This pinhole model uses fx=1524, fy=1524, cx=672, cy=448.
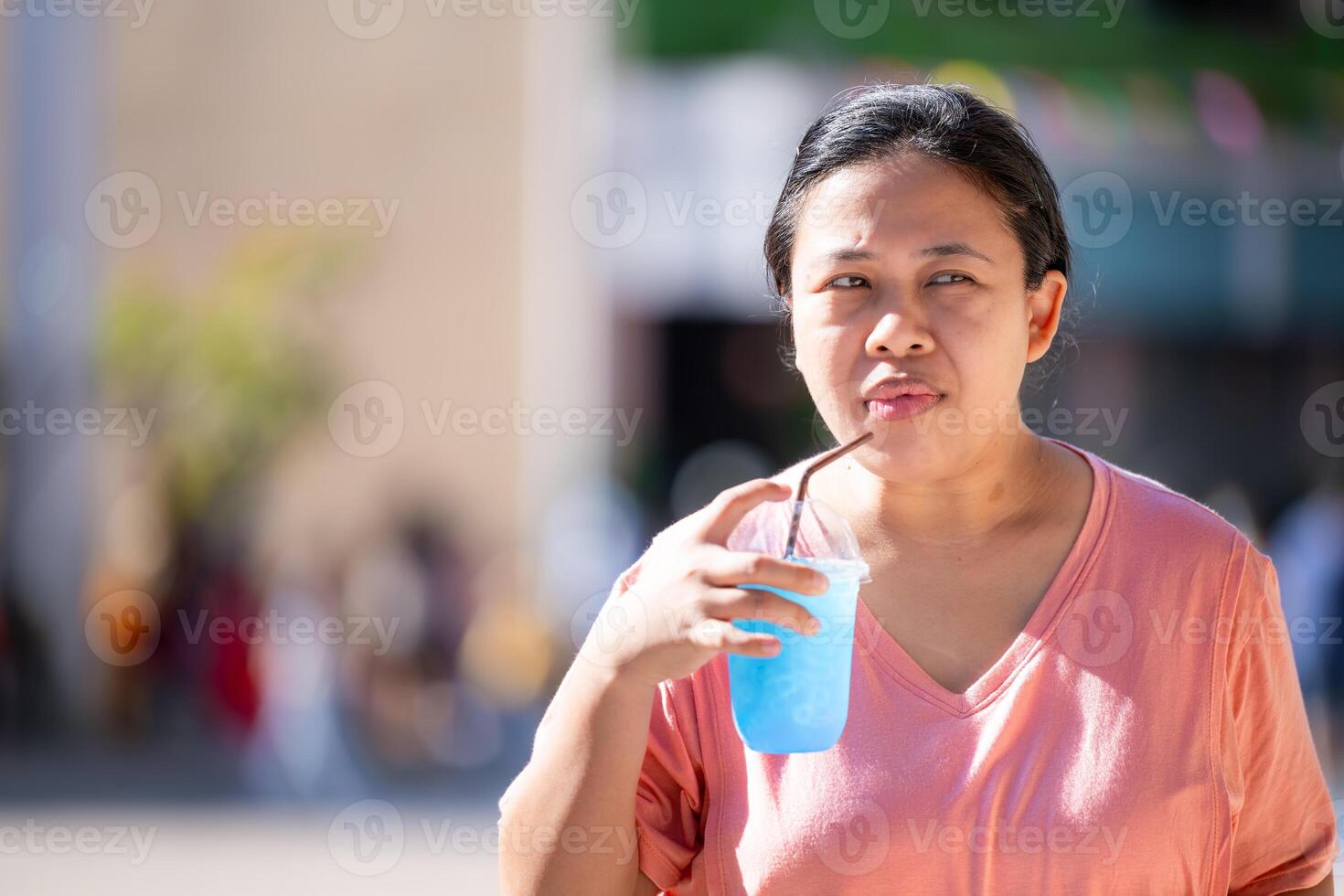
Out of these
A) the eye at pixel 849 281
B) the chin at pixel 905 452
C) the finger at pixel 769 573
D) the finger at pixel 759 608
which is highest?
the eye at pixel 849 281

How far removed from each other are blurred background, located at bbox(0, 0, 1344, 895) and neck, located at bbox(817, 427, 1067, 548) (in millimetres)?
6500

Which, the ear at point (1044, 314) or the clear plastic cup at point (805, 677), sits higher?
the ear at point (1044, 314)

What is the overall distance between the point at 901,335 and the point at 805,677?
0.42 meters

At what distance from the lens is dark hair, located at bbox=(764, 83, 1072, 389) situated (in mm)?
1895

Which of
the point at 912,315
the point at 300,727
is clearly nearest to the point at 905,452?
the point at 912,315

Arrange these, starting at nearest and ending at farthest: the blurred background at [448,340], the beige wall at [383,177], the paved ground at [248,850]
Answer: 1. the paved ground at [248,850]
2. the blurred background at [448,340]
3. the beige wall at [383,177]

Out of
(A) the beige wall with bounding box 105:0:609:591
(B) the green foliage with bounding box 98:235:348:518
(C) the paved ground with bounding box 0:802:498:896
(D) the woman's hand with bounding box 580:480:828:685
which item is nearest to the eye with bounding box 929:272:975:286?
(D) the woman's hand with bounding box 580:480:828:685

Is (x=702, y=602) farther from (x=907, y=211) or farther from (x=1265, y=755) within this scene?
(x=1265, y=755)

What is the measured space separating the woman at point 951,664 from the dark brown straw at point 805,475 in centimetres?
3

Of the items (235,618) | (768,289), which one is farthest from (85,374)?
(768,289)

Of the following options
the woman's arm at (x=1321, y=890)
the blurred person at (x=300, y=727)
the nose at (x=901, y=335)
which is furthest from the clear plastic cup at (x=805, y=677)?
→ the blurred person at (x=300, y=727)

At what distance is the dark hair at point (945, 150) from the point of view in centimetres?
189

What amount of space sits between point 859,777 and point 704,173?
11660mm

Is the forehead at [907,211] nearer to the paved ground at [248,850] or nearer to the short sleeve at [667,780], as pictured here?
the short sleeve at [667,780]
